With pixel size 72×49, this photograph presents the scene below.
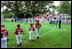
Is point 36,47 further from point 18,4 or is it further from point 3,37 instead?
point 18,4

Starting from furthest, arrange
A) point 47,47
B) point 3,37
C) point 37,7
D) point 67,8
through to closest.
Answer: point 37,7 → point 67,8 → point 47,47 → point 3,37

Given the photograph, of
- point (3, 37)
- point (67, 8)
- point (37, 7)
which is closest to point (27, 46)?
point (3, 37)

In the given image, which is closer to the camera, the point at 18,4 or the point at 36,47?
the point at 36,47

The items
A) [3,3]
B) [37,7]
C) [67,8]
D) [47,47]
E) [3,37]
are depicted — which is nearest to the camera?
[3,37]

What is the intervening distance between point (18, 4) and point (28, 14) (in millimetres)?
4978

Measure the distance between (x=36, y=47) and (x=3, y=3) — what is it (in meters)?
51.5

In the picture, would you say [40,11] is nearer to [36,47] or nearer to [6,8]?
[6,8]

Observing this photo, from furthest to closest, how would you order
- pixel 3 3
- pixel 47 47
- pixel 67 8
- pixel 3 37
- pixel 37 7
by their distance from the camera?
pixel 3 3 → pixel 37 7 → pixel 67 8 → pixel 47 47 → pixel 3 37

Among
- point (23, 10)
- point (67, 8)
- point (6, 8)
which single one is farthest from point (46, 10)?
point (67, 8)

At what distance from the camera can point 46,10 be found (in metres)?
66.7

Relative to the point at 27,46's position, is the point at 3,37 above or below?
above

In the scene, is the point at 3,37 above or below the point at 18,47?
above

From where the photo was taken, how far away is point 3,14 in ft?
218

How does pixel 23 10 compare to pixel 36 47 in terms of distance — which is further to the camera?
pixel 23 10
